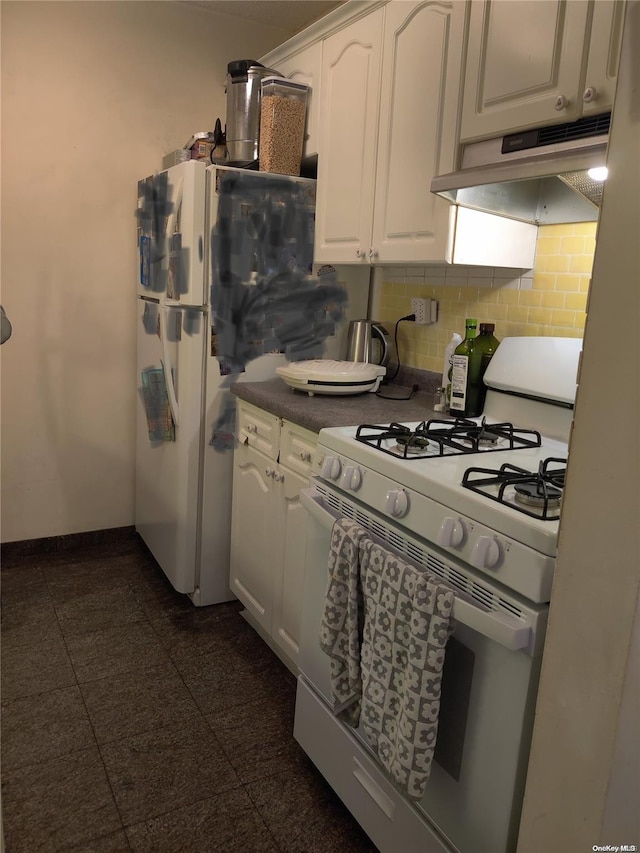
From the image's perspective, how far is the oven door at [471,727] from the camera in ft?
3.79

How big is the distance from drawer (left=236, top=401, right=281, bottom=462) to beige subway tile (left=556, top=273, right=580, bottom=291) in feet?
3.24

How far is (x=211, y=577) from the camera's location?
2.76 m

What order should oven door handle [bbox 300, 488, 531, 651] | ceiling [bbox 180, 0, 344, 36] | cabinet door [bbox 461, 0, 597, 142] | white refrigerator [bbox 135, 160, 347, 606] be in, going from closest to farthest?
1. oven door handle [bbox 300, 488, 531, 651]
2. cabinet door [bbox 461, 0, 597, 142]
3. white refrigerator [bbox 135, 160, 347, 606]
4. ceiling [bbox 180, 0, 344, 36]

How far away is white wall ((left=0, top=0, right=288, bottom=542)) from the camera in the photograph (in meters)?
2.87

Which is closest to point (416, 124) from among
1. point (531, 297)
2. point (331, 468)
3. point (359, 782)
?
point (531, 297)

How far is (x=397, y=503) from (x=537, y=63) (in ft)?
3.66

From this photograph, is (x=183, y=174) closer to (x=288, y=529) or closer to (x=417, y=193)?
(x=417, y=193)

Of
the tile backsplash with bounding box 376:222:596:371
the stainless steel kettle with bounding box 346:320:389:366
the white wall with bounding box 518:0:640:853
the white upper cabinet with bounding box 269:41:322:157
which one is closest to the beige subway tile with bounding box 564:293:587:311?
the tile backsplash with bounding box 376:222:596:371

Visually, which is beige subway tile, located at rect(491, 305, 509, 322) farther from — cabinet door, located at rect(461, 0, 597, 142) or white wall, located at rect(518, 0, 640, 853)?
white wall, located at rect(518, 0, 640, 853)

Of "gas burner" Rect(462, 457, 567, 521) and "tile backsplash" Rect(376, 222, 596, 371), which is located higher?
"tile backsplash" Rect(376, 222, 596, 371)

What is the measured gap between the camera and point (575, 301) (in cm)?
197

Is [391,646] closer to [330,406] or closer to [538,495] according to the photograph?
[538,495]

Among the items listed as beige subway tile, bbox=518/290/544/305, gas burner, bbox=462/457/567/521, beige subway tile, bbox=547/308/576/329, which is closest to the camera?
gas burner, bbox=462/457/567/521

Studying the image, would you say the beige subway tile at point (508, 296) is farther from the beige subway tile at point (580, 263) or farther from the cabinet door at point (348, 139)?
the cabinet door at point (348, 139)
